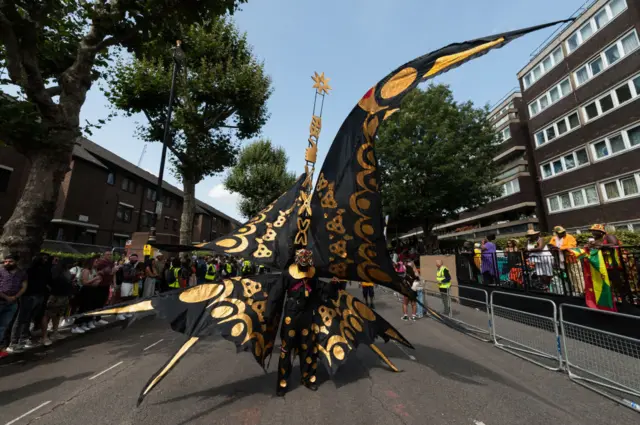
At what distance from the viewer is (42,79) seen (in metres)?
5.95

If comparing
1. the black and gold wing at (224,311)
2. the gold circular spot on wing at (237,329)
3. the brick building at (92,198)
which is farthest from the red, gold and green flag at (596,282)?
the brick building at (92,198)

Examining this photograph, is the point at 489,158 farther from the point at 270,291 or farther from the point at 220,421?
the point at 220,421

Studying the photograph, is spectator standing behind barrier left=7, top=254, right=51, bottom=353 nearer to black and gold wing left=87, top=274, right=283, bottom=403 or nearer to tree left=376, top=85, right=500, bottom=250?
black and gold wing left=87, top=274, right=283, bottom=403

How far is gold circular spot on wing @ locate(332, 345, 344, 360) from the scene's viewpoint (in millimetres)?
3941

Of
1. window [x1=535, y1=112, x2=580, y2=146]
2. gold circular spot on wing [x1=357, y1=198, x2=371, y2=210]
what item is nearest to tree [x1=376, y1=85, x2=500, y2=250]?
window [x1=535, y1=112, x2=580, y2=146]

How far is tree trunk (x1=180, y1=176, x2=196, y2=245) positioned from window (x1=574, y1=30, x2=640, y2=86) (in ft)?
80.8

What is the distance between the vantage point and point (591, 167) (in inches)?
711

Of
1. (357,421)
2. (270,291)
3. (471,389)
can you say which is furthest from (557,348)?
(270,291)

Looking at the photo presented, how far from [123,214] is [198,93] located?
17.9 meters

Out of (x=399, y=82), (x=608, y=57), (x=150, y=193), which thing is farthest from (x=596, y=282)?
(x=150, y=193)

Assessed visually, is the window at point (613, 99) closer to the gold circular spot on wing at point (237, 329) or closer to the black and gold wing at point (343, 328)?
the black and gold wing at point (343, 328)

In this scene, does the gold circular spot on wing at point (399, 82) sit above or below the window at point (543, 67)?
below

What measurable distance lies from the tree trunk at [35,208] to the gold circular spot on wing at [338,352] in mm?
6298

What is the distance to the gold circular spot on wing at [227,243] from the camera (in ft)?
13.7
